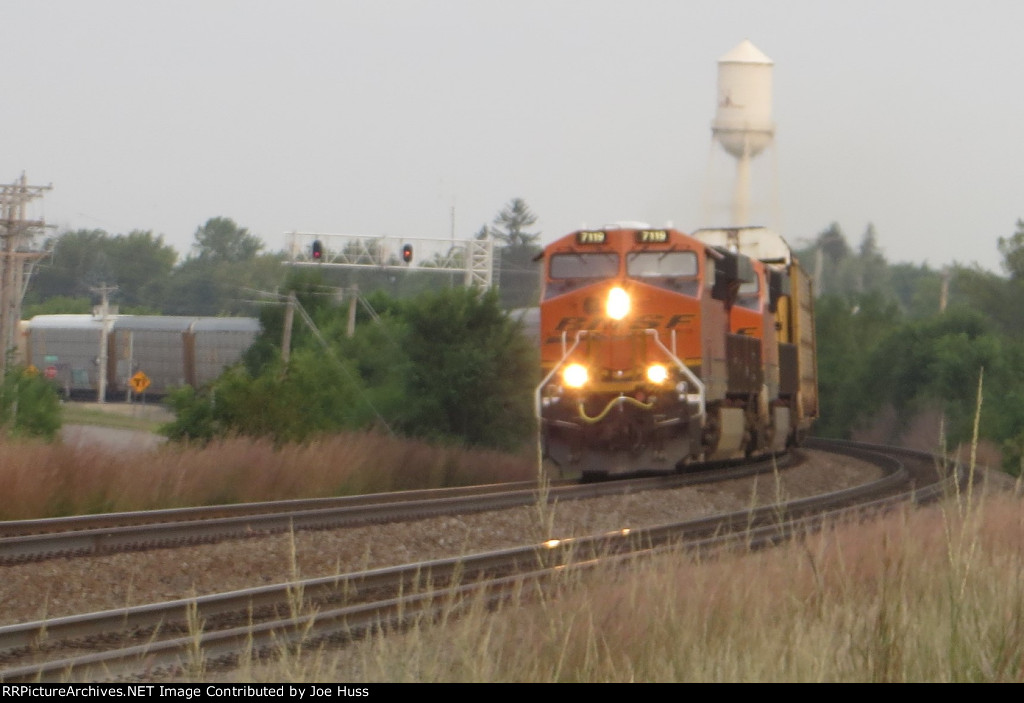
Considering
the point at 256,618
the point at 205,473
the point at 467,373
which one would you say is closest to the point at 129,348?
the point at 467,373

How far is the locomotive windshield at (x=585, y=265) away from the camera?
744 inches

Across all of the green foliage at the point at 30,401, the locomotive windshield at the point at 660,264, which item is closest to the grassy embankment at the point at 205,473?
the locomotive windshield at the point at 660,264

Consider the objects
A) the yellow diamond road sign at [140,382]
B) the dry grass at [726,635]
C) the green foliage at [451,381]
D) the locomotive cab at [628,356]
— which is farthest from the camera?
the yellow diamond road sign at [140,382]

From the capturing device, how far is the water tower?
153 feet

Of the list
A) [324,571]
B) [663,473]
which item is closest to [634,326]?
[663,473]

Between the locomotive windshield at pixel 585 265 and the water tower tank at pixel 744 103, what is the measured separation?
29033 mm

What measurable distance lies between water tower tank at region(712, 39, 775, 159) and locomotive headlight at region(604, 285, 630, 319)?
2958cm

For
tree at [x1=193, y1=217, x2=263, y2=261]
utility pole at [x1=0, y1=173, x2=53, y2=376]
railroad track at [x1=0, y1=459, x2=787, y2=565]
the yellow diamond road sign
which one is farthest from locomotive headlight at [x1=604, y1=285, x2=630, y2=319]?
tree at [x1=193, y1=217, x2=263, y2=261]

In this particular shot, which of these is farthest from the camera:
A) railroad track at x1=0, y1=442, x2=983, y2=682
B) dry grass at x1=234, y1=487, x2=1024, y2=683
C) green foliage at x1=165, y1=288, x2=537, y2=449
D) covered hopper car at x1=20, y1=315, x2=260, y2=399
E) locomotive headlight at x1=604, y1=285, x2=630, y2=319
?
covered hopper car at x1=20, y1=315, x2=260, y2=399

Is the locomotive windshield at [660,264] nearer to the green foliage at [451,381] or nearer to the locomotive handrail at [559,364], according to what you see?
the locomotive handrail at [559,364]

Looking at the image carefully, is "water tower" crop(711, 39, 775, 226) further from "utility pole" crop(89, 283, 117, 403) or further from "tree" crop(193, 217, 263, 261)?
"tree" crop(193, 217, 263, 261)

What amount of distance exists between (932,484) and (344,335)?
93.2ft

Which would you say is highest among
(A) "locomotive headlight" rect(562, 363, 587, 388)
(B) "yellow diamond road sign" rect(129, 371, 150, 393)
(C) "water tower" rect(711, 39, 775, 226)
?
(C) "water tower" rect(711, 39, 775, 226)

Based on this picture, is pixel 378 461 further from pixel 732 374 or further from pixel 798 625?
pixel 798 625
